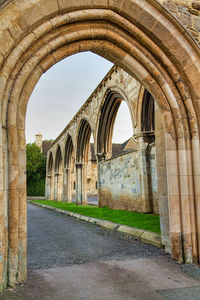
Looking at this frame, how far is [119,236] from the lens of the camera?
5.64 metres

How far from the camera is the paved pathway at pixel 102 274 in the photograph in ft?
8.51

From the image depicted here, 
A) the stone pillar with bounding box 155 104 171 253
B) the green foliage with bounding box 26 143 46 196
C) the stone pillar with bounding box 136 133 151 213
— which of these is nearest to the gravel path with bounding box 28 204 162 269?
the stone pillar with bounding box 155 104 171 253

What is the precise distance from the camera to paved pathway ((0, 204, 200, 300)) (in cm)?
259

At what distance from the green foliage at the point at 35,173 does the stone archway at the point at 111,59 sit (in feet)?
104

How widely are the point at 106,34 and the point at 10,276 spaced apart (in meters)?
3.43

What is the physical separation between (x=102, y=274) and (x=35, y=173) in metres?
32.6

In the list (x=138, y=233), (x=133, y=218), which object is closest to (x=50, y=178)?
(x=133, y=218)

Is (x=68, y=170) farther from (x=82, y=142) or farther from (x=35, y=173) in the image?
(x=35, y=173)

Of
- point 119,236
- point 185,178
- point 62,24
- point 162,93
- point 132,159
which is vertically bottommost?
point 119,236

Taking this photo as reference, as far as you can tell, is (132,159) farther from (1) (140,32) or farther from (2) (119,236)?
(1) (140,32)

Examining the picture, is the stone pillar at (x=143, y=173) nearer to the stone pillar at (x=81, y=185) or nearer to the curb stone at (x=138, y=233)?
the curb stone at (x=138, y=233)

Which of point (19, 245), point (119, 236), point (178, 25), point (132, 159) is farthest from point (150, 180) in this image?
point (19, 245)

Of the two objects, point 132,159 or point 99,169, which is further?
point 99,169

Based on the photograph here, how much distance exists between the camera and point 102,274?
10.5 ft
